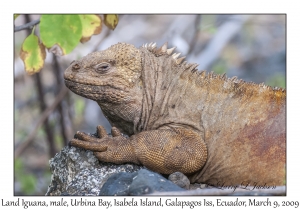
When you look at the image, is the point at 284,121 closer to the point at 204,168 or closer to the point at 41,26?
the point at 204,168

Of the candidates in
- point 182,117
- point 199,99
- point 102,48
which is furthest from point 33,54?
point 102,48

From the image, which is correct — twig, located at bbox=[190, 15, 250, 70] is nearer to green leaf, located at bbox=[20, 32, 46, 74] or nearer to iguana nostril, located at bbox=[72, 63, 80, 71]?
iguana nostril, located at bbox=[72, 63, 80, 71]

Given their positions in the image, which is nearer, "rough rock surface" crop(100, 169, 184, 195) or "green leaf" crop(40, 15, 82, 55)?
"rough rock surface" crop(100, 169, 184, 195)

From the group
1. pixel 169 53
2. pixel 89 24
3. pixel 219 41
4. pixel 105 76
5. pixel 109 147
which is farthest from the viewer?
pixel 219 41

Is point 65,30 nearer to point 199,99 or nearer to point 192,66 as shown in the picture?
point 192,66

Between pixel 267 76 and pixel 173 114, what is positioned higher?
pixel 267 76

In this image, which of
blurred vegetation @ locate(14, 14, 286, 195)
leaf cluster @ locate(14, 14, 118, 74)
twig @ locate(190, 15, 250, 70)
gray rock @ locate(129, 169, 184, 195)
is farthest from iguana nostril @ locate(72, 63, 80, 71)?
twig @ locate(190, 15, 250, 70)

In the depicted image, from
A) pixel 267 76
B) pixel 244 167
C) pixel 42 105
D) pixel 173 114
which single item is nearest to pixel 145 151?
pixel 173 114
